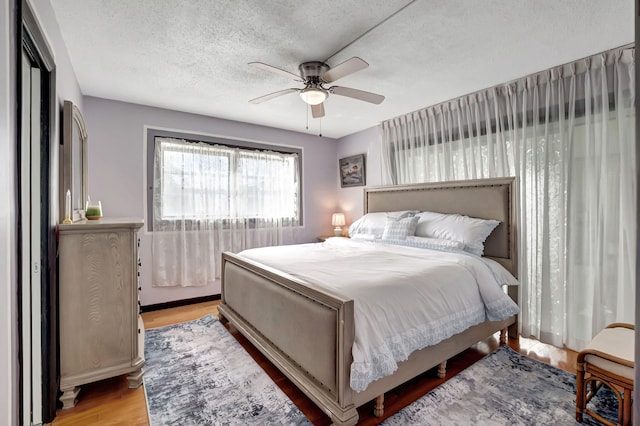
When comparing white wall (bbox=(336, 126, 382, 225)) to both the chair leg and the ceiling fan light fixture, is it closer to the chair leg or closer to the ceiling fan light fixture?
the ceiling fan light fixture

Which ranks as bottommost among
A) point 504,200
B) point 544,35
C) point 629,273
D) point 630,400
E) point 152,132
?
point 630,400

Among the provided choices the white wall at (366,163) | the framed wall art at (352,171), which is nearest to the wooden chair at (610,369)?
the white wall at (366,163)

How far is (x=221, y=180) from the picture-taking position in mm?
4184

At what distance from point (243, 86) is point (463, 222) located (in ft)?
8.65

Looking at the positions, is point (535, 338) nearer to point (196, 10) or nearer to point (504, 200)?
point (504, 200)

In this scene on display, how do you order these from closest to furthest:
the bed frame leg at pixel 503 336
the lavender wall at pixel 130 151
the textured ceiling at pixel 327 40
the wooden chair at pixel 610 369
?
the wooden chair at pixel 610 369 < the textured ceiling at pixel 327 40 < the bed frame leg at pixel 503 336 < the lavender wall at pixel 130 151

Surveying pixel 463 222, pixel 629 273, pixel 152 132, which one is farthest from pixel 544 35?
pixel 152 132

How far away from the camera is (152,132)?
3.74 metres

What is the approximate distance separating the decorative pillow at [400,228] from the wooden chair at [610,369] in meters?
1.70

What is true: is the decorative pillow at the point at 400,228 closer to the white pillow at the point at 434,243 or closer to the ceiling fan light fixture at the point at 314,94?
the white pillow at the point at 434,243

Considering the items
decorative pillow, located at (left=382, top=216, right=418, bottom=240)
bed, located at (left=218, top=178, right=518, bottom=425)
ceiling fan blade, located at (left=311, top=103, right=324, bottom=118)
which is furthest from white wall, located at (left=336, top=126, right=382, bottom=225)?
ceiling fan blade, located at (left=311, top=103, right=324, bottom=118)

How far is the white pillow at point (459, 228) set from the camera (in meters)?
2.78

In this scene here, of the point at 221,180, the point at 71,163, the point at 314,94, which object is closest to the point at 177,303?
the point at 221,180

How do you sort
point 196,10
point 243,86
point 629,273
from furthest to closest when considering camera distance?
point 243,86
point 629,273
point 196,10
